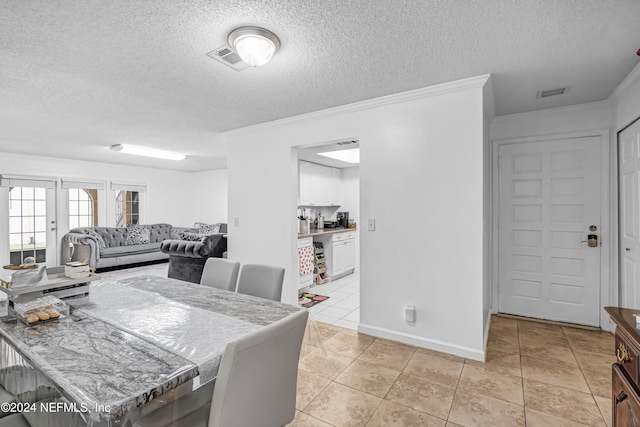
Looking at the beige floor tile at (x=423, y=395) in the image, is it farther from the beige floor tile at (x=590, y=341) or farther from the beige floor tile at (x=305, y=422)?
the beige floor tile at (x=590, y=341)

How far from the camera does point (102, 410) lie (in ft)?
2.84

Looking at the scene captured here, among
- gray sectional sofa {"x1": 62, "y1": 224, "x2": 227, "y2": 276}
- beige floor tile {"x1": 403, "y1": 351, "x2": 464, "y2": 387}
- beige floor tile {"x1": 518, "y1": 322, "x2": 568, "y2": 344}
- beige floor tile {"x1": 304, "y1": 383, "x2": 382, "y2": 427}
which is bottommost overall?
beige floor tile {"x1": 304, "y1": 383, "x2": 382, "y2": 427}

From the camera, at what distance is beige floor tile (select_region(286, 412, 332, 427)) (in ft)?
6.02

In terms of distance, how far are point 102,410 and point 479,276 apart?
258 centimetres

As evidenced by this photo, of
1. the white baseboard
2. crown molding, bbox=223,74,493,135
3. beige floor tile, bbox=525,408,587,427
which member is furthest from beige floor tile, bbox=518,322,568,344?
crown molding, bbox=223,74,493,135

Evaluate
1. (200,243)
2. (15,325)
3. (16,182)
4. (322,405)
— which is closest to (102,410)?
(15,325)

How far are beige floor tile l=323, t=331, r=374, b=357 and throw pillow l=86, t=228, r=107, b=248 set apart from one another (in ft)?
18.1

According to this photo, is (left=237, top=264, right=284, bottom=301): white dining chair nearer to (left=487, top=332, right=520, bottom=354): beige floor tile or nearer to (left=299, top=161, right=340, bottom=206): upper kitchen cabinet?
(left=487, top=332, right=520, bottom=354): beige floor tile

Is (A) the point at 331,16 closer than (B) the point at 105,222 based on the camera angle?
Yes

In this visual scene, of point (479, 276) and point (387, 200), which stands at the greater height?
point (387, 200)

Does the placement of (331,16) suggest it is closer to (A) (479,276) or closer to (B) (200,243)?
(A) (479,276)

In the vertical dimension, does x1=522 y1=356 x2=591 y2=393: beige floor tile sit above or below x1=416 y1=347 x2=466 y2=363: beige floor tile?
below

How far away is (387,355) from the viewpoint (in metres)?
2.69

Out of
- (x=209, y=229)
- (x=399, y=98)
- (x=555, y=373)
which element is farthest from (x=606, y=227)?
(x=209, y=229)
